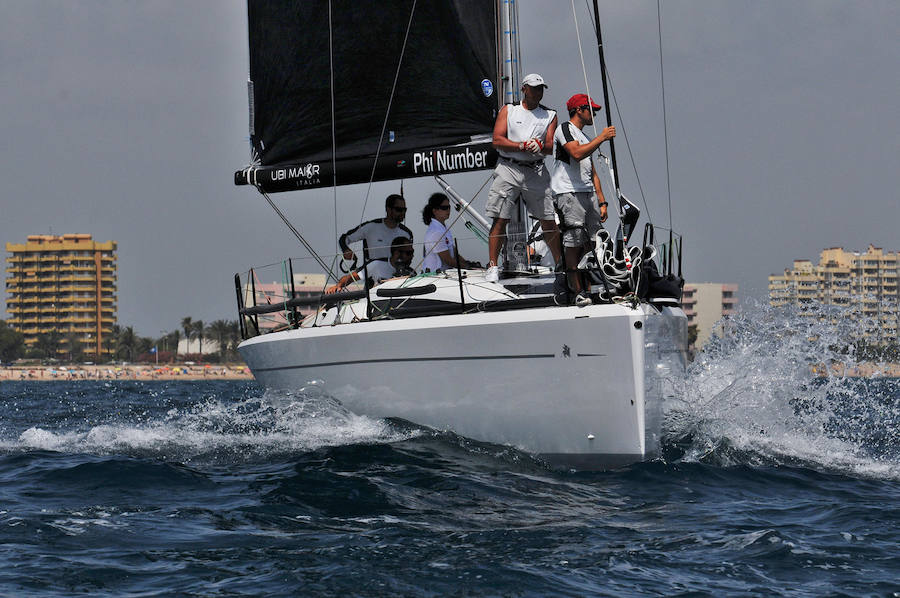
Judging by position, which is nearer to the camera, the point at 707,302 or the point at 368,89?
the point at 368,89

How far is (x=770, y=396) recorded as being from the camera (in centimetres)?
870

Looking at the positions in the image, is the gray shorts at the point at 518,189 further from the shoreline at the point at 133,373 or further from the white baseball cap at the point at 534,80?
the shoreline at the point at 133,373

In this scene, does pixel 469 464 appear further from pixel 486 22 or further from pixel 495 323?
pixel 486 22

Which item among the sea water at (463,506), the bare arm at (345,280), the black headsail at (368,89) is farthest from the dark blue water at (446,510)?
the black headsail at (368,89)

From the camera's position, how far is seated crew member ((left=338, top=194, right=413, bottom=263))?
9.90m

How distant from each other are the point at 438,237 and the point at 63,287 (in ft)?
534

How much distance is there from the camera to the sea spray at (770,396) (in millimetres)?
7820

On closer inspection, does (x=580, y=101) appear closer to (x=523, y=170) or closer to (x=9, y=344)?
(x=523, y=170)

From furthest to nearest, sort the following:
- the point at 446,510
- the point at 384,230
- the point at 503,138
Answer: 1. the point at 384,230
2. the point at 503,138
3. the point at 446,510

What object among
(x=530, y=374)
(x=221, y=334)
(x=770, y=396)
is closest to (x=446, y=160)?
(x=530, y=374)

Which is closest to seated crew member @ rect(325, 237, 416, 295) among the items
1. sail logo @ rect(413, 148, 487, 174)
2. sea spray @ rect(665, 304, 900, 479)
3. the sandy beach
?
sail logo @ rect(413, 148, 487, 174)

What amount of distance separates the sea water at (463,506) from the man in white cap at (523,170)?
1551mm

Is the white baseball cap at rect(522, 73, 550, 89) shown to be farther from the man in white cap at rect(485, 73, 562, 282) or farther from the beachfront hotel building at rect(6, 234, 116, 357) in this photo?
the beachfront hotel building at rect(6, 234, 116, 357)

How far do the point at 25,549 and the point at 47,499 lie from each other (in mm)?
1379
